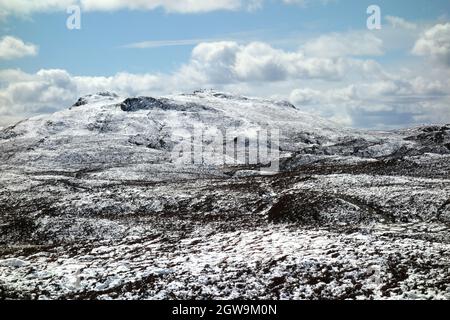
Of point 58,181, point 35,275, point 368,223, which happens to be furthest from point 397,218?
point 58,181

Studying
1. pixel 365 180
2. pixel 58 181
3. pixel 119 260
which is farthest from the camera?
pixel 58 181

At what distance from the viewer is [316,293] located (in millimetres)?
17672

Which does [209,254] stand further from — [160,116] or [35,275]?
[160,116]

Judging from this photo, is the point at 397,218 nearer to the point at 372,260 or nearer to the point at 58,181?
the point at 372,260

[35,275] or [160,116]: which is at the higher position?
[160,116]

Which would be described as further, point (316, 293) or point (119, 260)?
point (119, 260)

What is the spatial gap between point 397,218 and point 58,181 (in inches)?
1792

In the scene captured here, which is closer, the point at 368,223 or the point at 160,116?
the point at 368,223
